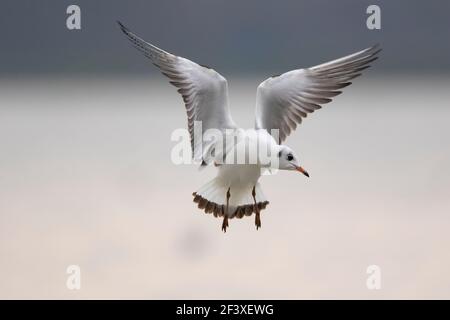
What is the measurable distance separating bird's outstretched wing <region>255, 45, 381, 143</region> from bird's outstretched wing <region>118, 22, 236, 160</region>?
22 cm

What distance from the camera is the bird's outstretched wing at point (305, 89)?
4102mm

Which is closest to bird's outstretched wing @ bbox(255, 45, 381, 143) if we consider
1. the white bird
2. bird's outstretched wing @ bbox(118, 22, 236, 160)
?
the white bird

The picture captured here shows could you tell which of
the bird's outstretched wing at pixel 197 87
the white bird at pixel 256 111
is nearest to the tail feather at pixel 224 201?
the white bird at pixel 256 111

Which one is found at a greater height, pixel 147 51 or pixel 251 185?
pixel 147 51

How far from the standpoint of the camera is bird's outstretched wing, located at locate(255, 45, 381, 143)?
410 centimetres

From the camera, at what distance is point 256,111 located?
407 cm

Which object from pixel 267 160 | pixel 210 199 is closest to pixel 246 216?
pixel 210 199

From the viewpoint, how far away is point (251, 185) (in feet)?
13.3

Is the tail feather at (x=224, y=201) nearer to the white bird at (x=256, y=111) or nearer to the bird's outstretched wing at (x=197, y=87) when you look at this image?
the white bird at (x=256, y=111)

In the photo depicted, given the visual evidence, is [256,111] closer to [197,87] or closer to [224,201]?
[197,87]

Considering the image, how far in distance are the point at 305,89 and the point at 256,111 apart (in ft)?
0.80

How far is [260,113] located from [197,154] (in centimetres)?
32

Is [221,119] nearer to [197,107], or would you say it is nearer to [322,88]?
[197,107]

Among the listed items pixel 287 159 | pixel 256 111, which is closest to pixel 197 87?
pixel 256 111
